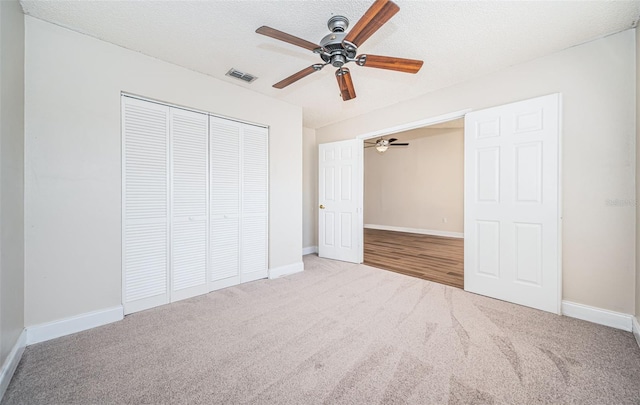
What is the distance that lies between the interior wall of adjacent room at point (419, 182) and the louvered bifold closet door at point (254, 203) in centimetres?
528

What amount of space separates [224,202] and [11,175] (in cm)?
179

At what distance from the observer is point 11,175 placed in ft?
5.80

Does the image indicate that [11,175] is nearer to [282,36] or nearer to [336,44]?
[282,36]

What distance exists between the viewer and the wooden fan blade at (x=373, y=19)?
1.48 metres

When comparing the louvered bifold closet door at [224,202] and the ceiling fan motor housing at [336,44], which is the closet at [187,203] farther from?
the ceiling fan motor housing at [336,44]

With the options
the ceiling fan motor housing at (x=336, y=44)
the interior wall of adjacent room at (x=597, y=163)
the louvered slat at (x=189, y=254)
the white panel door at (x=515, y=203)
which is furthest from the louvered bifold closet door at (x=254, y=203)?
the interior wall of adjacent room at (x=597, y=163)

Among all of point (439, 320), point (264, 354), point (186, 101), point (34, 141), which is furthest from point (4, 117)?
point (439, 320)

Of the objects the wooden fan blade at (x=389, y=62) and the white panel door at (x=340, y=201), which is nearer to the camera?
the wooden fan blade at (x=389, y=62)

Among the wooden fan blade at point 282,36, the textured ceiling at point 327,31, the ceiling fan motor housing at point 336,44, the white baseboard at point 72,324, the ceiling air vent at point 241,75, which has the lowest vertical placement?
the white baseboard at point 72,324

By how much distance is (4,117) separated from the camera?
1.64 m

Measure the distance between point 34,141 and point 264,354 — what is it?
249 cm

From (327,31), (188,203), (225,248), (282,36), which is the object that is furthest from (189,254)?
(327,31)

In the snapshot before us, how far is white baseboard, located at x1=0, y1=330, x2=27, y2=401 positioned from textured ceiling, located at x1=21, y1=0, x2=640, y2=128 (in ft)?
8.23

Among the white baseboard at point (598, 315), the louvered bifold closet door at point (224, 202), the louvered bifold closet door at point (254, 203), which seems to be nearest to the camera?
the white baseboard at point (598, 315)
